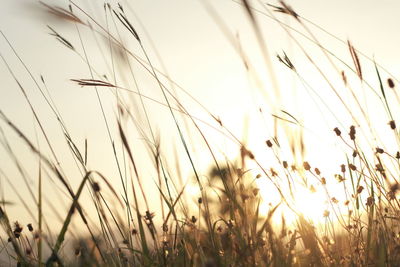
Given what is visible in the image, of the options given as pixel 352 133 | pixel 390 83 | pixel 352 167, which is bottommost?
pixel 352 167

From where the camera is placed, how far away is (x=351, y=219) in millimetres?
2186

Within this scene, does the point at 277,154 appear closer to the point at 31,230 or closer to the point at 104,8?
the point at 104,8

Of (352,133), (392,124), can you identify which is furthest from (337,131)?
(392,124)

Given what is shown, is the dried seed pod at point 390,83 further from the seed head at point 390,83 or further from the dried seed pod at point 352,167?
the dried seed pod at point 352,167

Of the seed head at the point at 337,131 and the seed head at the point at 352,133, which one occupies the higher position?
the seed head at the point at 337,131

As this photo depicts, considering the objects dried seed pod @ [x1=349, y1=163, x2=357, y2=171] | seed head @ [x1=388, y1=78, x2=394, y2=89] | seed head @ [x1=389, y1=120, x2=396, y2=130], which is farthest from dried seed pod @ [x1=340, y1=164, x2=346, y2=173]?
seed head @ [x1=388, y1=78, x2=394, y2=89]

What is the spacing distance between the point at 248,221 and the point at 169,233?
31 cm

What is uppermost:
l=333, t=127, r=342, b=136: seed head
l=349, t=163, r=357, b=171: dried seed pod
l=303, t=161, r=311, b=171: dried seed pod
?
l=333, t=127, r=342, b=136: seed head

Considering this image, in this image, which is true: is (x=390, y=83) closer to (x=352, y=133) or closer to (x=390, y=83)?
(x=390, y=83)

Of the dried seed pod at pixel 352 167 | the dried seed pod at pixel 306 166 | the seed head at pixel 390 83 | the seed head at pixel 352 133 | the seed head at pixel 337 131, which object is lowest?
the dried seed pod at pixel 352 167

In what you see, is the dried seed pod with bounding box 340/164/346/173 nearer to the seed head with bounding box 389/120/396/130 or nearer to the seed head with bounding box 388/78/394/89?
the seed head with bounding box 389/120/396/130

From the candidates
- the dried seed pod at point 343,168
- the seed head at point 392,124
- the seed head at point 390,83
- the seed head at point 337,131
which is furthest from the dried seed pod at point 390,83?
the dried seed pod at point 343,168

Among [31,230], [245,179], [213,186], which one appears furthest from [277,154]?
[31,230]

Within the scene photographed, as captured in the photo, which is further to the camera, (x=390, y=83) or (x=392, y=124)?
(x=390, y=83)
